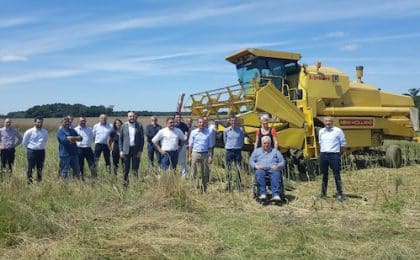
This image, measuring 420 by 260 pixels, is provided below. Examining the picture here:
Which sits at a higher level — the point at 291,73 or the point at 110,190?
the point at 291,73

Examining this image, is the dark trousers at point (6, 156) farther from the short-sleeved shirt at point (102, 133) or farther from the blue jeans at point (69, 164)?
the short-sleeved shirt at point (102, 133)

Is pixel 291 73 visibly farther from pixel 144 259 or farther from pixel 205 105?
pixel 144 259

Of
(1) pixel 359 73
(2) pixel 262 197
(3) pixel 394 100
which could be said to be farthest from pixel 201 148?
(3) pixel 394 100

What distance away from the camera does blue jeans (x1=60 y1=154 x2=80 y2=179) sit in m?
8.96

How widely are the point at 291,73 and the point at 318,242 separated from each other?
768 cm

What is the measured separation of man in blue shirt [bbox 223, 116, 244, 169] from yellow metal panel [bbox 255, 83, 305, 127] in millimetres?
1465

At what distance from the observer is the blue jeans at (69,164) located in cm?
896

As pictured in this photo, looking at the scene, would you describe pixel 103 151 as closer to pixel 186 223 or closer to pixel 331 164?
pixel 186 223

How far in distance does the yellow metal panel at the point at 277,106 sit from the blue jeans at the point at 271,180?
290cm

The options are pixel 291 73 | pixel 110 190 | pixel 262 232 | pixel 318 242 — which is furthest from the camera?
pixel 291 73

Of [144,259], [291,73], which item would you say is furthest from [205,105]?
[144,259]

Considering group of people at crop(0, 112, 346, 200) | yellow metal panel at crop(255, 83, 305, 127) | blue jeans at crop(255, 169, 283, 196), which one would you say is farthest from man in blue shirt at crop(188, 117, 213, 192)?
yellow metal panel at crop(255, 83, 305, 127)

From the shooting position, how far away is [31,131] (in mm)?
9109

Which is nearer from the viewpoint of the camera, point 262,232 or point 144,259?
point 144,259
